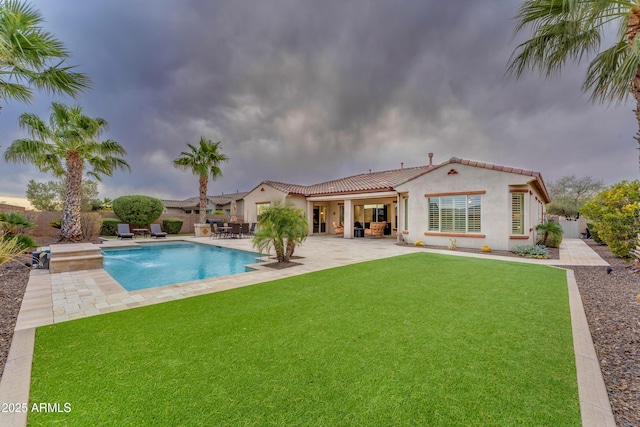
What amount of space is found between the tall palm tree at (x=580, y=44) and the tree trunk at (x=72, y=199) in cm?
2108

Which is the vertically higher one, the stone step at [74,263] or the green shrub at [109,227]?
the green shrub at [109,227]

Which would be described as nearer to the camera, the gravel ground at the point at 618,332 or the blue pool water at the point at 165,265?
the gravel ground at the point at 618,332

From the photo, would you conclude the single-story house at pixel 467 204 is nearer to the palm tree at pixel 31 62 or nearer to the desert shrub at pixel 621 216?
the desert shrub at pixel 621 216

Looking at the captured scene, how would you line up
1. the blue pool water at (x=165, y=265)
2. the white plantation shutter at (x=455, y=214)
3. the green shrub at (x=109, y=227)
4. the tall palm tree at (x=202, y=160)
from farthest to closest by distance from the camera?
the tall palm tree at (x=202, y=160)
the green shrub at (x=109, y=227)
the white plantation shutter at (x=455, y=214)
the blue pool water at (x=165, y=265)

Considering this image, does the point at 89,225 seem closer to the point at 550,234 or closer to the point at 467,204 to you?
the point at 467,204

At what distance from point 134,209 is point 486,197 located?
25.8 m

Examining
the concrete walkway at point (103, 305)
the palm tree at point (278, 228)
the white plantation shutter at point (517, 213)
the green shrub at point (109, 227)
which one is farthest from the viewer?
the green shrub at point (109, 227)

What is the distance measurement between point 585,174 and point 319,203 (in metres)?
39.7

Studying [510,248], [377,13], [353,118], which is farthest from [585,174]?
[377,13]

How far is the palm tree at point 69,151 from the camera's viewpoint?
43.0 feet

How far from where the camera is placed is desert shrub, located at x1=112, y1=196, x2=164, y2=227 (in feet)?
70.7

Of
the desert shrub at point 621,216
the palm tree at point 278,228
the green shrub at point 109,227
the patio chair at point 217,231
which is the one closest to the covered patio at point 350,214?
the patio chair at point 217,231

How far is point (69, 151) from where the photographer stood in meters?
14.7

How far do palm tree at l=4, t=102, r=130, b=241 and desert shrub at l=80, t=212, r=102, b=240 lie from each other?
6.14 feet
